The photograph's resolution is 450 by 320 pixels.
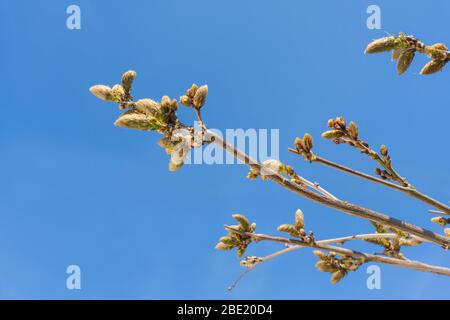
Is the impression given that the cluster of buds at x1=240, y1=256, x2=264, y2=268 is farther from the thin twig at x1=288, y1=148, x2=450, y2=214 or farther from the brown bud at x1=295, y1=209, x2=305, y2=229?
the thin twig at x1=288, y1=148, x2=450, y2=214

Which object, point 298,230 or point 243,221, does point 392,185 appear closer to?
point 298,230

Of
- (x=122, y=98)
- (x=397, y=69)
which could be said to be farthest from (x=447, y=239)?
(x=122, y=98)

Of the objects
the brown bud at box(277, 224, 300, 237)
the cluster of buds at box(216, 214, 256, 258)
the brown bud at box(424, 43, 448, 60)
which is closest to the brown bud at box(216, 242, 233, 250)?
the cluster of buds at box(216, 214, 256, 258)

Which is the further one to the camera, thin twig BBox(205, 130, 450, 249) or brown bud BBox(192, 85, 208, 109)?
brown bud BBox(192, 85, 208, 109)

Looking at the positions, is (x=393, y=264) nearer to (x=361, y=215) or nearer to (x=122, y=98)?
(x=361, y=215)

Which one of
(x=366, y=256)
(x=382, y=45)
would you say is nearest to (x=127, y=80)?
(x=382, y=45)

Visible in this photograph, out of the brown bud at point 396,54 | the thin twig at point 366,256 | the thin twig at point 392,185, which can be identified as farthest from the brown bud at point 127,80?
the brown bud at point 396,54
